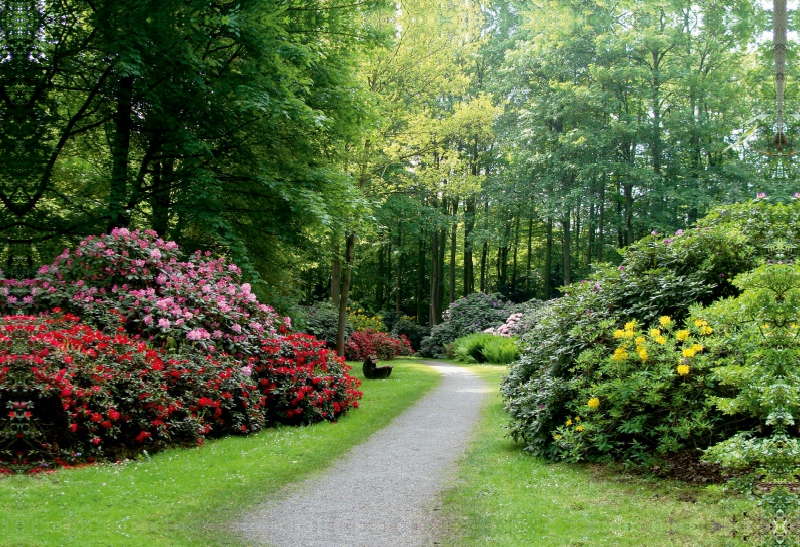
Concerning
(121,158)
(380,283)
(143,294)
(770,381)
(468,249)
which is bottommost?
(770,381)

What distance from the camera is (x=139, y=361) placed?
21.4 ft

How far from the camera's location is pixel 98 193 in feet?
37.6

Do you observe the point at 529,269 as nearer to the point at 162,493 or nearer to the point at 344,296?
the point at 344,296

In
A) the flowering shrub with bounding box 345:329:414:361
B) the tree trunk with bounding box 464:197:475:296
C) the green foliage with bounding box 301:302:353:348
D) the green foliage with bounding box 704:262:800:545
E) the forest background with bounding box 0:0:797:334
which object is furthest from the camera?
the tree trunk with bounding box 464:197:475:296

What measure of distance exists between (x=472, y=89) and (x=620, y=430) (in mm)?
27485

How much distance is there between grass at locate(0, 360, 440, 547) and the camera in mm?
3996

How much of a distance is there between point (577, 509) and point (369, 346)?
16.9 meters

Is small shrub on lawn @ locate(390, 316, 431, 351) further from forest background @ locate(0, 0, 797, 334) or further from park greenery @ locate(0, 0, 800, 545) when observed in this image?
park greenery @ locate(0, 0, 800, 545)

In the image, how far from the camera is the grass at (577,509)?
3.87 meters

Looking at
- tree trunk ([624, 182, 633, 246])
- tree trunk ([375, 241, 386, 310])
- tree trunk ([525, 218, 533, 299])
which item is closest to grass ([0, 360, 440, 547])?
tree trunk ([624, 182, 633, 246])

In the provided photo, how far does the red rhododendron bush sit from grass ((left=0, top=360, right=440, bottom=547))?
→ 400 millimetres

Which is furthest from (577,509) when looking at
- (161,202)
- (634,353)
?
(161,202)

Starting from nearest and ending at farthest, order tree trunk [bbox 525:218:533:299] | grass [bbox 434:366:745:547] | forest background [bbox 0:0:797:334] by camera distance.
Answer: grass [bbox 434:366:745:547], forest background [bbox 0:0:797:334], tree trunk [bbox 525:218:533:299]

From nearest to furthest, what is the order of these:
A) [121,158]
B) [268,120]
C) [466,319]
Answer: [121,158] → [268,120] → [466,319]
